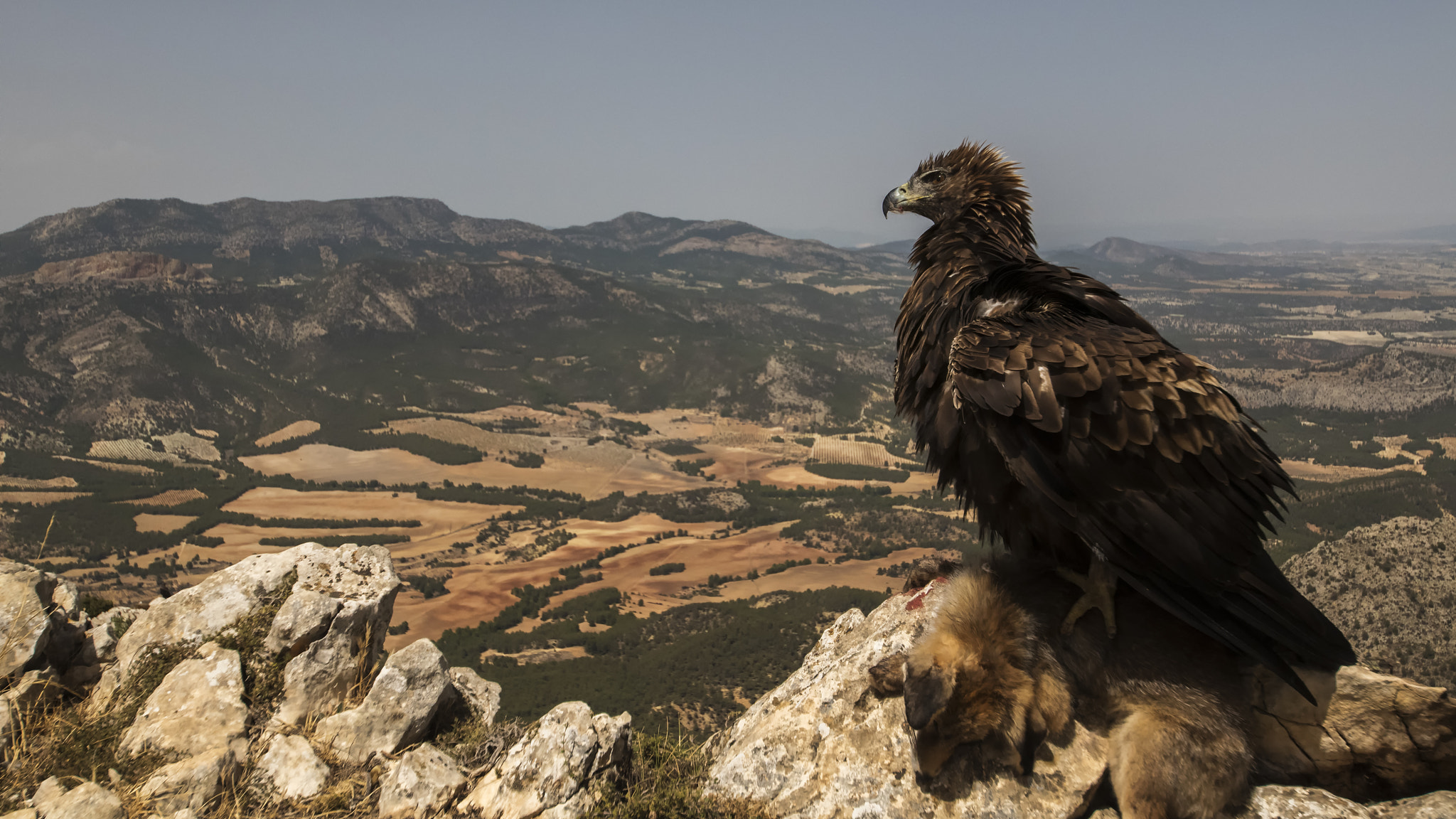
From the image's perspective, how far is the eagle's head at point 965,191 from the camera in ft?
27.0

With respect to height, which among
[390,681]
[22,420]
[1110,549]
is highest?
[1110,549]

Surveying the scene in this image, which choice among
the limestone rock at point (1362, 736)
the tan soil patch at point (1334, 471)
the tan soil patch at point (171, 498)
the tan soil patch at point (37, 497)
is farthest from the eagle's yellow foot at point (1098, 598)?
the tan soil patch at point (171, 498)

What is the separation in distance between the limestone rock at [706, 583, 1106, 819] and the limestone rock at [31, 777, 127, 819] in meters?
4.46

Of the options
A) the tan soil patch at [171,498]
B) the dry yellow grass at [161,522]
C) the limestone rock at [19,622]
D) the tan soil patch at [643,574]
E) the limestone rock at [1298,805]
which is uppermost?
the limestone rock at [19,622]

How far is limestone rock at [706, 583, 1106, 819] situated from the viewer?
502cm

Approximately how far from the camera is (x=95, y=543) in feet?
346

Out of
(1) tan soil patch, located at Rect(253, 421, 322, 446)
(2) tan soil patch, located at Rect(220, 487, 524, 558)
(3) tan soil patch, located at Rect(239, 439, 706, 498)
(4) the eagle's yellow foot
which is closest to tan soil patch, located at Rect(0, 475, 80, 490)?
(2) tan soil patch, located at Rect(220, 487, 524, 558)

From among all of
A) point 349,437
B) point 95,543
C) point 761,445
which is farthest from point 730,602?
point 349,437

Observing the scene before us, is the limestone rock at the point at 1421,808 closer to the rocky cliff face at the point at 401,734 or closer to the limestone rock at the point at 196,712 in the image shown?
the rocky cliff face at the point at 401,734

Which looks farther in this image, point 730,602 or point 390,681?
point 730,602

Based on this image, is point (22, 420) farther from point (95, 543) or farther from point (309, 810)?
point (309, 810)

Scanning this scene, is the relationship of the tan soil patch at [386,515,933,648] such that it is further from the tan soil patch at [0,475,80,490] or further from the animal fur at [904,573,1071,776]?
the tan soil patch at [0,475,80,490]

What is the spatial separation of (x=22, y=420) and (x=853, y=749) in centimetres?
23751

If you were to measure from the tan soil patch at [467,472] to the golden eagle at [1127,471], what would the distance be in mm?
143998
